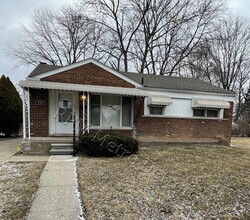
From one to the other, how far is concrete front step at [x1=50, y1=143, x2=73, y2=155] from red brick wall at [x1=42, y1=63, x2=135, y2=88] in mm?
2945

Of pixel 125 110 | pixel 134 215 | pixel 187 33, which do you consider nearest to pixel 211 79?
pixel 187 33

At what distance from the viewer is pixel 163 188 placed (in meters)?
4.87

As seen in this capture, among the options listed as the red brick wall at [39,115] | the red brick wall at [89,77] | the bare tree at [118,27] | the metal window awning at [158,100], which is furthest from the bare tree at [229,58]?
the red brick wall at [39,115]

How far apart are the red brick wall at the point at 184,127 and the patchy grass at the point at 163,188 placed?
331 cm

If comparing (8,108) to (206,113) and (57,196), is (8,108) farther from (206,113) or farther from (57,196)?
(206,113)

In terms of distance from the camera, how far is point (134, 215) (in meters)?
3.63

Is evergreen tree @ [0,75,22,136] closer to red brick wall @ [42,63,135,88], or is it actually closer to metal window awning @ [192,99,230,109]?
red brick wall @ [42,63,135,88]

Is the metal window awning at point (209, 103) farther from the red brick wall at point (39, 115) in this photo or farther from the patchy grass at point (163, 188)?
the red brick wall at point (39, 115)

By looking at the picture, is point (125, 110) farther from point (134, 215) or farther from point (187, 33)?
point (187, 33)

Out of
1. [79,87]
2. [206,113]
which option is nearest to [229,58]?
[206,113]

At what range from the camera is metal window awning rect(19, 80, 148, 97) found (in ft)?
26.7

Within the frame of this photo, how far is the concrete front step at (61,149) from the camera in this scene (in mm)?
8038

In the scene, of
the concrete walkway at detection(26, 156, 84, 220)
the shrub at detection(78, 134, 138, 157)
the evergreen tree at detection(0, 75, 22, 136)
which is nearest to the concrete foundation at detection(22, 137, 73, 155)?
the shrub at detection(78, 134, 138, 157)

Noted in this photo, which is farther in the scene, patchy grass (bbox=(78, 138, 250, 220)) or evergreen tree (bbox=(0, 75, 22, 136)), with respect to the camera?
evergreen tree (bbox=(0, 75, 22, 136))
